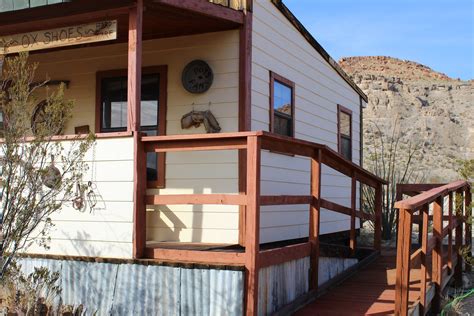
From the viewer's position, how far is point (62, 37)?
633 centimetres

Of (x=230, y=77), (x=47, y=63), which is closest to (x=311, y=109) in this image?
(x=230, y=77)

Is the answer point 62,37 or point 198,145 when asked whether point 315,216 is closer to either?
point 198,145

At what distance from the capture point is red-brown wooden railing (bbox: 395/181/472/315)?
16.5 feet

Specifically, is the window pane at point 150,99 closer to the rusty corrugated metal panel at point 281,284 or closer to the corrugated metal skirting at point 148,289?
the corrugated metal skirting at point 148,289

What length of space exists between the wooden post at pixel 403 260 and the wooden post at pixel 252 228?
4.19 ft

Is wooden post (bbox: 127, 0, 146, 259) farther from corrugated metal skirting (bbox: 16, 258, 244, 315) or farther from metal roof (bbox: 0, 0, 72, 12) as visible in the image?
metal roof (bbox: 0, 0, 72, 12)

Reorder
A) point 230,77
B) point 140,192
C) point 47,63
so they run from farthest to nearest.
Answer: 1. point 47,63
2. point 230,77
3. point 140,192

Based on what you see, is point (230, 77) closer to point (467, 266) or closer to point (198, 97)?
point (198, 97)

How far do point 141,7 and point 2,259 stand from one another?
280 centimetres

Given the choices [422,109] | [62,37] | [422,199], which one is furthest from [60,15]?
[422,109]

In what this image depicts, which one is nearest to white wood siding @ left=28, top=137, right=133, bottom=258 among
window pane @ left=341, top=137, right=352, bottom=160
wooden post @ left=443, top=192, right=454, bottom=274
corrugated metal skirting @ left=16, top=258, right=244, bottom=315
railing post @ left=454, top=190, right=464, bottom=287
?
corrugated metal skirting @ left=16, top=258, right=244, bottom=315

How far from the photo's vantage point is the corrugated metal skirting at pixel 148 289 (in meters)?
4.93

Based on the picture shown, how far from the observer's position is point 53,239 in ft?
19.8

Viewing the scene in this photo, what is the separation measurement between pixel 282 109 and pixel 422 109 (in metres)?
37.7
